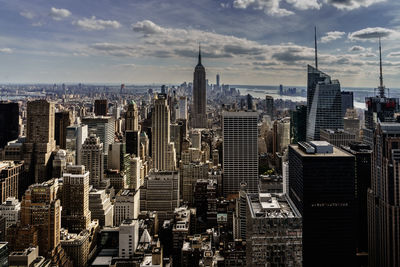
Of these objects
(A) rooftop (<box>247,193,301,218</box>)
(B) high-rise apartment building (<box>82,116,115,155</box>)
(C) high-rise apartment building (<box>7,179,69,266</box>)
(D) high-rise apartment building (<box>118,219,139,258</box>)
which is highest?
(B) high-rise apartment building (<box>82,116,115,155</box>)

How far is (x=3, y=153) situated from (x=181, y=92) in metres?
24.1

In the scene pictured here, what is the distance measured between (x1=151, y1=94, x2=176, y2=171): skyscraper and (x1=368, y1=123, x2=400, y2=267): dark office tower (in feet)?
59.7

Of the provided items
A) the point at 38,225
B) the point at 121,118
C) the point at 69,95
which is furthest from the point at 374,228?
the point at 121,118

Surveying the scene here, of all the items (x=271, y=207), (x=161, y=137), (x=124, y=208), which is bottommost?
(x=124, y=208)

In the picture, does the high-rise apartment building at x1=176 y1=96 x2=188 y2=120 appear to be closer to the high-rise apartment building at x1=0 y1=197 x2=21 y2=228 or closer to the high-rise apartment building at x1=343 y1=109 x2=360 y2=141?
the high-rise apartment building at x1=343 y1=109 x2=360 y2=141

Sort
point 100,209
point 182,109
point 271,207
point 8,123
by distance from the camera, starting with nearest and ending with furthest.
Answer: point 271,207, point 100,209, point 8,123, point 182,109

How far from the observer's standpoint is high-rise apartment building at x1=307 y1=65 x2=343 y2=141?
27016 millimetres

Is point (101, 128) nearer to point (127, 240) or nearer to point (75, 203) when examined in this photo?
point (75, 203)

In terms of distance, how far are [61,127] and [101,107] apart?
8171 mm

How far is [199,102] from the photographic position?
51.2 m

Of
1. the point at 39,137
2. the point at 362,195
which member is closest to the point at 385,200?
the point at 362,195

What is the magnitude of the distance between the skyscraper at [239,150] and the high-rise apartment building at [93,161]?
8335mm

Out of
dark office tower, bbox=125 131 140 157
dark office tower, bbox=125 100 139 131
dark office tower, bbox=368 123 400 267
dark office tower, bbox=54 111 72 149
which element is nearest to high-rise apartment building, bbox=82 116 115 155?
dark office tower, bbox=125 131 140 157

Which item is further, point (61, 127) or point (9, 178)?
point (61, 127)
